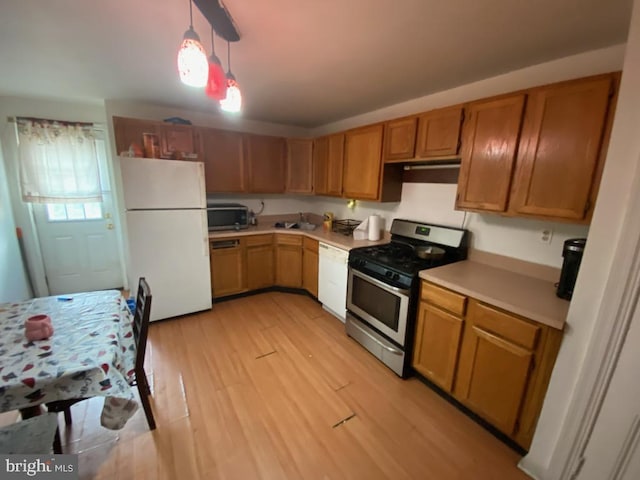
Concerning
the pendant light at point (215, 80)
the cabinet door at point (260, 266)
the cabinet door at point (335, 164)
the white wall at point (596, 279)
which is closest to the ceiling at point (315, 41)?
the pendant light at point (215, 80)

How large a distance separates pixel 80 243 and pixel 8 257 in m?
0.66

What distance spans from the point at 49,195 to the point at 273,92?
300cm

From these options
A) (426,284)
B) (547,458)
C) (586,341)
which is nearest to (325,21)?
(426,284)

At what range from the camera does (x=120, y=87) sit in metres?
2.51

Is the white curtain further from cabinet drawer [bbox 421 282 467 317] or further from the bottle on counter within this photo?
cabinet drawer [bbox 421 282 467 317]

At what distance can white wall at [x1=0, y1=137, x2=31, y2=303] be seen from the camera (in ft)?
8.94

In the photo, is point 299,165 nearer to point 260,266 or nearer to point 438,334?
point 260,266

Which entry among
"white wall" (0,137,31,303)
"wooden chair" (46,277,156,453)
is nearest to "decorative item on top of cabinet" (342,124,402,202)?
"wooden chair" (46,277,156,453)

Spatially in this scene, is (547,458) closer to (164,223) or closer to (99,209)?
(164,223)

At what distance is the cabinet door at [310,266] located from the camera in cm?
334

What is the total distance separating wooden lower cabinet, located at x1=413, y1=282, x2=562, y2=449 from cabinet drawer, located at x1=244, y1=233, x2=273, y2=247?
2.20 meters

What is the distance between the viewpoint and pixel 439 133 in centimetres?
212

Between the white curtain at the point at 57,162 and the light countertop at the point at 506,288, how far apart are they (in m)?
4.09

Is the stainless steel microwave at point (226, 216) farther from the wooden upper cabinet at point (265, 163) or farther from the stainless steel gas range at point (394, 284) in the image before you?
the stainless steel gas range at point (394, 284)
